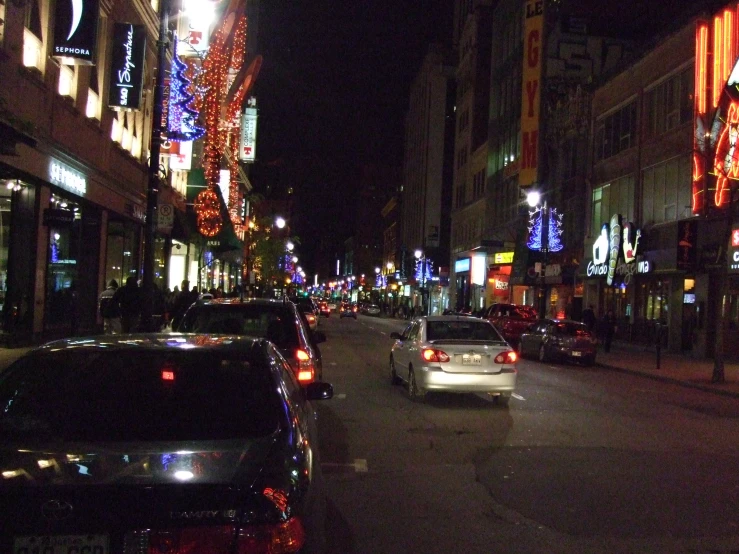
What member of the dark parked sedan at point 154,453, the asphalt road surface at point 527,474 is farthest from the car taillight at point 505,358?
the dark parked sedan at point 154,453

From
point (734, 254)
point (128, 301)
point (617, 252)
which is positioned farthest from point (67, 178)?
point (617, 252)

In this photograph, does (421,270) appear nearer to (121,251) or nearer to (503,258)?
(503,258)

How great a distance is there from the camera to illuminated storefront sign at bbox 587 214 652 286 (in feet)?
109

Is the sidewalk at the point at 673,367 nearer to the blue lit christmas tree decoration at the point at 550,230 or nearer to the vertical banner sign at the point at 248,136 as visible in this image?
the blue lit christmas tree decoration at the point at 550,230

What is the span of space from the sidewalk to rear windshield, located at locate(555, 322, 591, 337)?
1317 mm

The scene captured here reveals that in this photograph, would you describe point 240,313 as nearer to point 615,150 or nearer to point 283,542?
point 283,542

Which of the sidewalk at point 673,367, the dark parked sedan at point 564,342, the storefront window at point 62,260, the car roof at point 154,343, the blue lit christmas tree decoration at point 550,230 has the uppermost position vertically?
the blue lit christmas tree decoration at point 550,230

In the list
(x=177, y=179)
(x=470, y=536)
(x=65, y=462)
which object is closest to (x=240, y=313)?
(x=470, y=536)

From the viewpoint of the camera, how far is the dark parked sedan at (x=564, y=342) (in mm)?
25094

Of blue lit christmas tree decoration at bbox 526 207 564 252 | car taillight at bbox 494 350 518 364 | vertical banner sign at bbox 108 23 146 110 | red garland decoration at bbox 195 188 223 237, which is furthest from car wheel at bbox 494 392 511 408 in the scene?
blue lit christmas tree decoration at bbox 526 207 564 252

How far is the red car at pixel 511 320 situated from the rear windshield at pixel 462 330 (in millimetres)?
16126

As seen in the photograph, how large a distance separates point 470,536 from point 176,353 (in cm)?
329

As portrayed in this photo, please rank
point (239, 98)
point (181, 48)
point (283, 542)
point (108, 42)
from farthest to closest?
1. point (239, 98)
2. point (181, 48)
3. point (108, 42)
4. point (283, 542)

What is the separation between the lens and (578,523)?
7.00 metres
